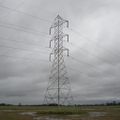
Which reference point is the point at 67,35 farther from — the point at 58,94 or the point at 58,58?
the point at 58,94

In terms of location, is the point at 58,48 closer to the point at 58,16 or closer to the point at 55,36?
the point at 55,36

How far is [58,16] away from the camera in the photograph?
4616 centimetres

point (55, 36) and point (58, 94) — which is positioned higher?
point (55, 36)

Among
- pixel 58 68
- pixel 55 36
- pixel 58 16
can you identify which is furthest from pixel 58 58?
pixel 58 16

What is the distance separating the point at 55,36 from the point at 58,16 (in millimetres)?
3626

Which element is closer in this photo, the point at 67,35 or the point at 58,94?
the point at 58,94

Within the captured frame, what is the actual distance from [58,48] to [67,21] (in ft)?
16.3

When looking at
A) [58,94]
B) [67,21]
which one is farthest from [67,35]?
[58,94]

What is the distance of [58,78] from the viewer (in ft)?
137

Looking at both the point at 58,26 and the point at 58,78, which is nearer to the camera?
the point at 58,78

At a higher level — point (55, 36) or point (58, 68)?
point (55, 36)

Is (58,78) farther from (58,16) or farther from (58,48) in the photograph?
(58,16)

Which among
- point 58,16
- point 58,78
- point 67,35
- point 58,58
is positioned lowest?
point 58,78

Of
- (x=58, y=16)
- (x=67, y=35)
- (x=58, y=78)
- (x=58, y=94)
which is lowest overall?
(x=58, y=94)
